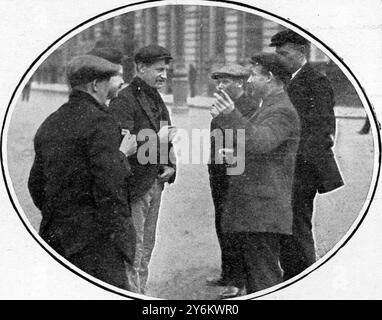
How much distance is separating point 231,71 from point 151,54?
1.60 ft

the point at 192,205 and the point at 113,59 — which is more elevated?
the point at 113,59

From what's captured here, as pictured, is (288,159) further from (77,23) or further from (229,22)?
(77,23)

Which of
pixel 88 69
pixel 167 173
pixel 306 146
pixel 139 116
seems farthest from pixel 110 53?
pixel 306 146

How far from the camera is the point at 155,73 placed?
450cm

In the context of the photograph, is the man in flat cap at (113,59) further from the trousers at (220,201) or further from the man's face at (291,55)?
the man's face at (291,55)

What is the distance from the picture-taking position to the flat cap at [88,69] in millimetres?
4473

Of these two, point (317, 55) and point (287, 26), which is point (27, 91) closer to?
point (287, 26)

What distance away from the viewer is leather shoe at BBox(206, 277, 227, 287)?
4.58m

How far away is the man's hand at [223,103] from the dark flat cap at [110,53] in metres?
0.62

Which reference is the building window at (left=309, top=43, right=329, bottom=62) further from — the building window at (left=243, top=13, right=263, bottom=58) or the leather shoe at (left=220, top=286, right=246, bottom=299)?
the leather shoe at (left=220, top=286, right=246, bottom=299)

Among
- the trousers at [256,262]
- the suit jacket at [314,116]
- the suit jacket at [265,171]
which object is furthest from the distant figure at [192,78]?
the trousers at [256,262]

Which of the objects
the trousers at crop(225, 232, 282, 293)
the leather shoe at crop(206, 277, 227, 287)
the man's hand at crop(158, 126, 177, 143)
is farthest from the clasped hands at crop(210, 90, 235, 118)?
the leather shoe at crop(206, 277, 227, 287)
